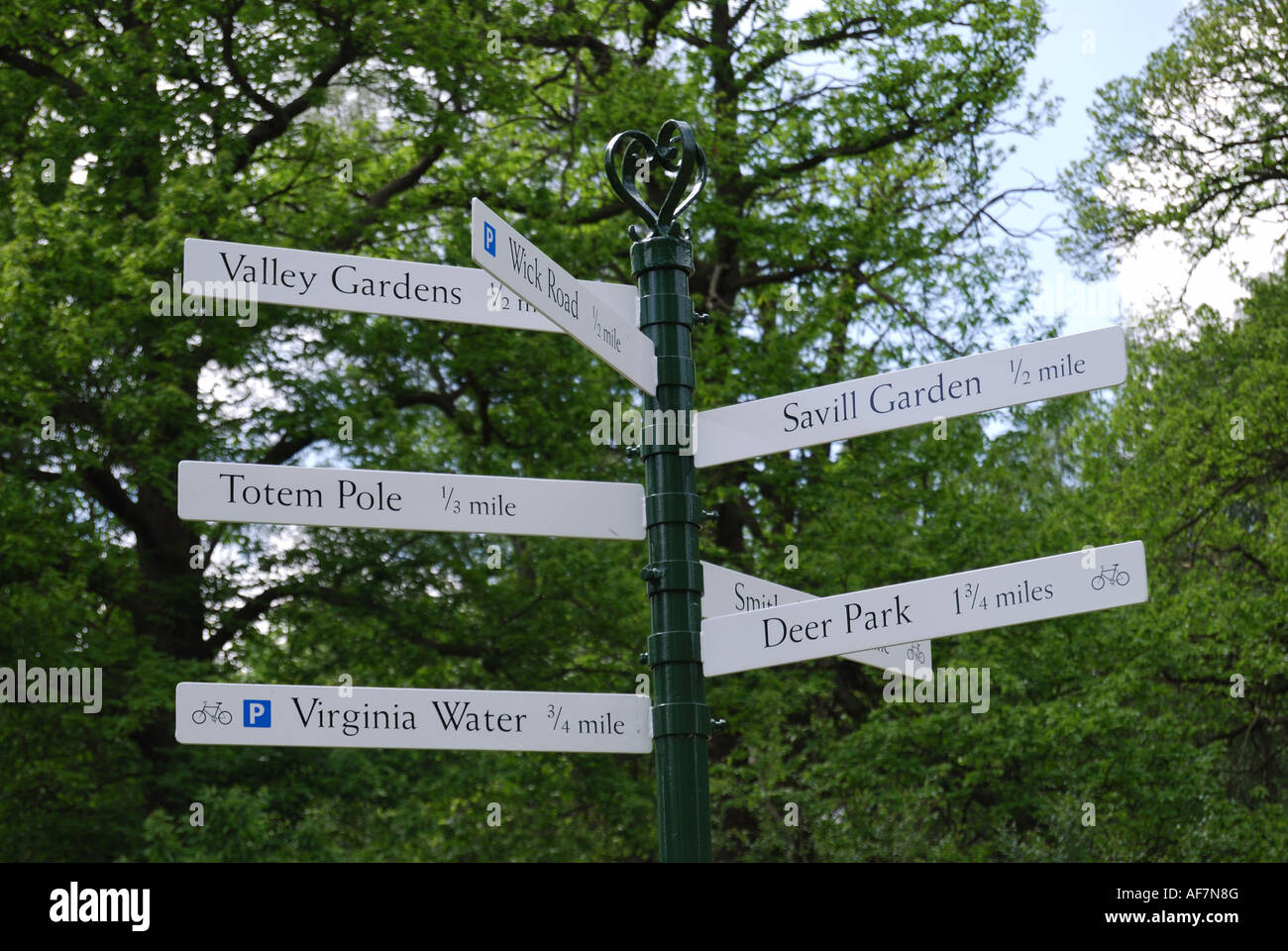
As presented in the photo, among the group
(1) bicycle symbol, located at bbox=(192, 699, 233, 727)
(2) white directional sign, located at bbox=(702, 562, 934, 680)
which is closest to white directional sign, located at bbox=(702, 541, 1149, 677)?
(2) white directional sign, located at bbox=(702, 562, 934, 680)

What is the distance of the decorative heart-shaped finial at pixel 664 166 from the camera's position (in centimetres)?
397

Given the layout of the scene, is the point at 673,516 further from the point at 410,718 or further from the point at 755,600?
the point at 410,718

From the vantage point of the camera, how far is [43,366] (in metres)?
12.0

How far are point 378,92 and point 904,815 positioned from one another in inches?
344

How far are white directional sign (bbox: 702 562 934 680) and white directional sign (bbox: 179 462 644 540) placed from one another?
351 millimetres

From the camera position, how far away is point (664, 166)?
4.21 meters

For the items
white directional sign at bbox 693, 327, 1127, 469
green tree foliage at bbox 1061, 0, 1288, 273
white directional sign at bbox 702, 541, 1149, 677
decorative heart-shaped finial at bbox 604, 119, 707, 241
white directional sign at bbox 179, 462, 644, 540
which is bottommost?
white directional sign at bbox 702, 541, 1149, 677

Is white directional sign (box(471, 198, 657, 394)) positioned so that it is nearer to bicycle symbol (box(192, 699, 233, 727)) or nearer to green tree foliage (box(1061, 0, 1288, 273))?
bicycle symbol (box(192, 699, 233, 727))

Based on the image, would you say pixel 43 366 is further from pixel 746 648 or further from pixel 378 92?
pixel 746 648

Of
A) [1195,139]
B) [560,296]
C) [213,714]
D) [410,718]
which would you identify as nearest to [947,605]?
[560,296]

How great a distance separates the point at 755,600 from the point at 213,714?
1602 millimetres

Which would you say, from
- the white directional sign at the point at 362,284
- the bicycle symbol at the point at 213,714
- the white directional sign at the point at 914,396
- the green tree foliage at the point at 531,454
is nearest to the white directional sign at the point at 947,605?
the white directional sign at the point at 914,396

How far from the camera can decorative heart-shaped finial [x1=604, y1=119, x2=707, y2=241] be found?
156 inches
